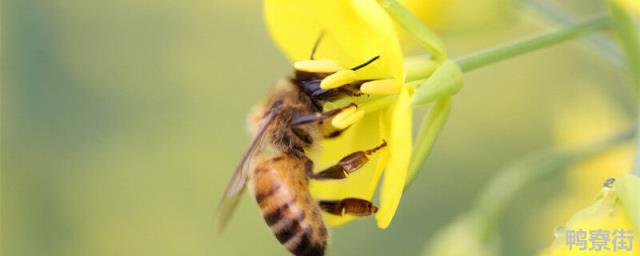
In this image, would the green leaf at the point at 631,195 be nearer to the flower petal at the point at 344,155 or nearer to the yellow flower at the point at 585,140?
the flower petal at the point at 344,155

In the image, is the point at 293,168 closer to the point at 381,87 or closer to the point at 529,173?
the point at 381,87

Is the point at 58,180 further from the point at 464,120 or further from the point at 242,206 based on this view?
the point at 464,120

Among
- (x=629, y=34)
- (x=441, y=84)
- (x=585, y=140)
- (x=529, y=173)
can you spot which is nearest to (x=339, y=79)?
(x=441, y=84)

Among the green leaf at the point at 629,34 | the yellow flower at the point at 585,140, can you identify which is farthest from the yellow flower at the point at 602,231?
the yellow flower at the point at 585,140

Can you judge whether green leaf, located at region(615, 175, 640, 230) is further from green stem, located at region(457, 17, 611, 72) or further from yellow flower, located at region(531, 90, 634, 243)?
yellow flower, located at region(531, 90, 634, 243)

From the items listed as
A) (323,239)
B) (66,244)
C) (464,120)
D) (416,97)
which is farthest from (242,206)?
(416,97)
